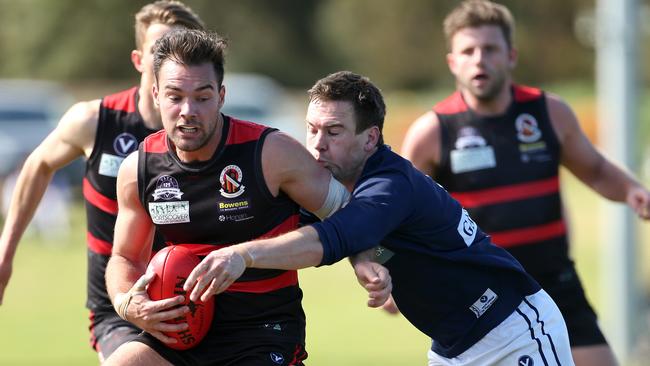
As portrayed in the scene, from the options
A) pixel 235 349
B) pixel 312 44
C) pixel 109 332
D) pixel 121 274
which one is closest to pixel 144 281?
pixel 121 274

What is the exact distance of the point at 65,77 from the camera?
188 feet

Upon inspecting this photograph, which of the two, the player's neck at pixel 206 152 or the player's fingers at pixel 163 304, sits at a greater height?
the player's neck at pixel 206 152

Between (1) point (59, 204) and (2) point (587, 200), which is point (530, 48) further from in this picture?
(1) point (59, 204)

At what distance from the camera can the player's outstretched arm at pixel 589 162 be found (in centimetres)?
704

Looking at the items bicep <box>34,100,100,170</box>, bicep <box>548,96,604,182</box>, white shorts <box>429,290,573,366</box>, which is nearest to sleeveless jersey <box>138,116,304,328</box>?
white shorts <box>429,290,573,366</box>

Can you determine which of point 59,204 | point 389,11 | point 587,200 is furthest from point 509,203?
point 389,11

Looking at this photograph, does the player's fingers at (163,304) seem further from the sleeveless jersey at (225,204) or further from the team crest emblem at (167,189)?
the team crest emblem at (167,189)

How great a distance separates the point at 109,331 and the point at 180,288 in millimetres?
1555

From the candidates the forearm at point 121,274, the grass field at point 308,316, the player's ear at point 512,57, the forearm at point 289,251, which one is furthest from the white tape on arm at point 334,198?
the grass field at point 308,316

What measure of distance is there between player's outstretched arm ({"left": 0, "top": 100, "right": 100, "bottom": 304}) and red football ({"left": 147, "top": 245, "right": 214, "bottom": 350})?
5.24 ft

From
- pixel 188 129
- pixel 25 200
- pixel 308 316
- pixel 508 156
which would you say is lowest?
pixel 308 316

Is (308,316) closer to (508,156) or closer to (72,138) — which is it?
(508,156)

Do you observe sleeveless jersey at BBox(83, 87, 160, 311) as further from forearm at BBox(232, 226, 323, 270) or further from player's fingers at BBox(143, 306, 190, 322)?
forearm at BBox(232, 226, 323, 270)

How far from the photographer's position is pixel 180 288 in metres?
5.06
